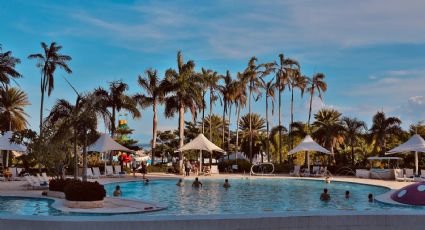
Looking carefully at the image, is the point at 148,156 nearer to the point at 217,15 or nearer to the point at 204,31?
the point at 204,31

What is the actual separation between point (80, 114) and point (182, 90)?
899 inches

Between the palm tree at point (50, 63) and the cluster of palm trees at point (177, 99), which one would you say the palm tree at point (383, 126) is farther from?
the palm tree at point (50, 63)

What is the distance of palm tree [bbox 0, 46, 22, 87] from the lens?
94.5ft

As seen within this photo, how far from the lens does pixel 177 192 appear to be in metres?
23.0

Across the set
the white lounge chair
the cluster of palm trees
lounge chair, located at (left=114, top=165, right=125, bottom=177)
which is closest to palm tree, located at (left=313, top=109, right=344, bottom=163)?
the cluster of palm trees

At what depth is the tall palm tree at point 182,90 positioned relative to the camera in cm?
4056

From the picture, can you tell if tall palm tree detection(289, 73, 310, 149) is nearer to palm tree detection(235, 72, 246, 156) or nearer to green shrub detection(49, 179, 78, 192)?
palm tree detection(235, 72, 246, 156)

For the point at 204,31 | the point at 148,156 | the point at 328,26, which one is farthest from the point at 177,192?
the point at 148,156

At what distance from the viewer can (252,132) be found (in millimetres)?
65500

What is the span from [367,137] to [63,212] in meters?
35.9

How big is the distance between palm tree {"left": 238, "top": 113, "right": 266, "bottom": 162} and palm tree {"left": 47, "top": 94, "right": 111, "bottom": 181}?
43.0 meters

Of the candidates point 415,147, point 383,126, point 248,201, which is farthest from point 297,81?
point 248,201

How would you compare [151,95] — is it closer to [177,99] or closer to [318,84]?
[177,99]

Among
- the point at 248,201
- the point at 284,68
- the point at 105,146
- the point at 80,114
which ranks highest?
the point at 284,68
